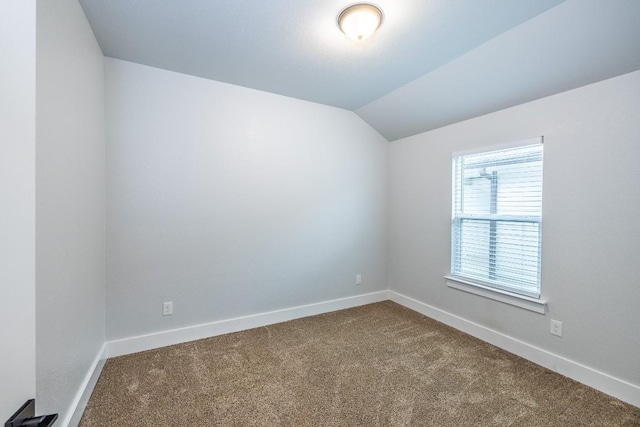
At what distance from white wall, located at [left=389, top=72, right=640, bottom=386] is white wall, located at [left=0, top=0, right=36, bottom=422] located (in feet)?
9.60

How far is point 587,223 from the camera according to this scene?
2061mm

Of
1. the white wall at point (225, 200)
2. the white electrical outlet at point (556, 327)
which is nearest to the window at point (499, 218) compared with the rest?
the white electrical outlet at point (556, 327)

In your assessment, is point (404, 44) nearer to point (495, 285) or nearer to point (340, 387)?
point (495, 285)

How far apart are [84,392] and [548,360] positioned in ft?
11.1

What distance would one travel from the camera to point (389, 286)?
12.8 feet

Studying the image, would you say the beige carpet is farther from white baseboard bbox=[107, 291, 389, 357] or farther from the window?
the window

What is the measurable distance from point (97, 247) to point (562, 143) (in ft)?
12.0

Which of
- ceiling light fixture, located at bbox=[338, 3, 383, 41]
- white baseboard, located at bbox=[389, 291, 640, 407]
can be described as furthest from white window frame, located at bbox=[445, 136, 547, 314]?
ceiling light fixture, located at bbox=[338, 3, 383, 41]

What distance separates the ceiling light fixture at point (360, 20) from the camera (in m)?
1.72

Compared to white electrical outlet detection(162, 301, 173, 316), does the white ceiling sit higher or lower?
higher

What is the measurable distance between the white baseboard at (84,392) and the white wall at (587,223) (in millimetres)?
3199

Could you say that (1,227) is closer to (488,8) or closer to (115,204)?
(115,204)

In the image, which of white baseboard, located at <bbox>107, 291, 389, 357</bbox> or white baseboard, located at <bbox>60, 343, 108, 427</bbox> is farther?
white baseboard, located at <bbox>107, 291, 389, 357</bbox>

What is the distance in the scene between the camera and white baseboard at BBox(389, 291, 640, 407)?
187 cm
